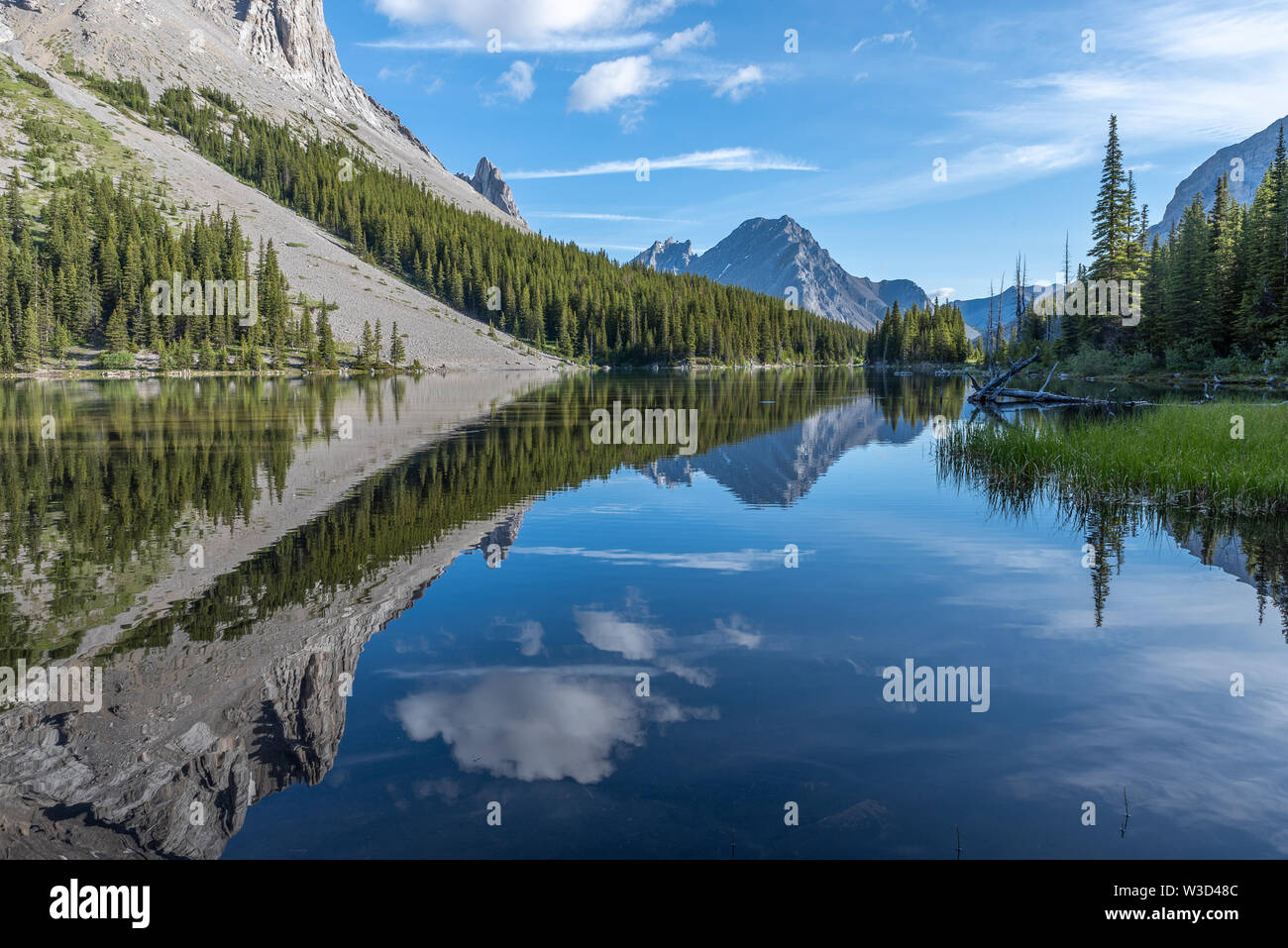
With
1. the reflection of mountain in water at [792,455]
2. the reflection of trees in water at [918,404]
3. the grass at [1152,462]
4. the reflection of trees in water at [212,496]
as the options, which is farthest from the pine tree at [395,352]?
the grass at [1152,462]

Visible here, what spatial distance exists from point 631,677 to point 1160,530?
13.5 metres

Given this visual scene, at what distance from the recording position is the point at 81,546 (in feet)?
46.6

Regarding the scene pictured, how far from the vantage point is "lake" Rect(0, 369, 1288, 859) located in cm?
610

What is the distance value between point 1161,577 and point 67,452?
3073cm

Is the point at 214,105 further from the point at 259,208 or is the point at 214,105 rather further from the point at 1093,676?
the point at 1093,676

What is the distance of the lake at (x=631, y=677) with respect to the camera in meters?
6.10

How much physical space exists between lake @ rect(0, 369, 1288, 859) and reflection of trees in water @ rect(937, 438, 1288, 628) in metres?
0.10

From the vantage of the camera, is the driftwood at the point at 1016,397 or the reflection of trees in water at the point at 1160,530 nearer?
the reflection of trees in water at the point at 1160,530

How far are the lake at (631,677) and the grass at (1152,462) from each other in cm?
123

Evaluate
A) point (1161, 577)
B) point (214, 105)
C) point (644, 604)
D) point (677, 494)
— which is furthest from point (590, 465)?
point (214, 105)

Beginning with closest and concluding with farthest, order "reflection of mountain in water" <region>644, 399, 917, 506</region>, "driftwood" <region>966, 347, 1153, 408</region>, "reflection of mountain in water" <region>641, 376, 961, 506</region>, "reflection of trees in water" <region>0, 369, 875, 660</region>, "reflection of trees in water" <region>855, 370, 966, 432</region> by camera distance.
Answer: "reflection of trees in water" <region>0, 369, 875, 660</region>
"reflection of mountain in water" <region>644, 399, 917, 506</region>
"reflection of mountain in water" <region>641, 376, 961, 506</region>
"driftwood" <region>966, 347, 1153, 408</region>
"reflection of trees in water" <region>855, 370, 966, 432</region>

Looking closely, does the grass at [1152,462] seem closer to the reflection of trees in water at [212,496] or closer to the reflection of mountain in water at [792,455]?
the reflection of mountain in water at [792,455]

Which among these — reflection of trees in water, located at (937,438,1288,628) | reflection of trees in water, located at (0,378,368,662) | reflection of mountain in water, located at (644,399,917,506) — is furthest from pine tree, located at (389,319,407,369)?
reflection of trees in water, located at (937,438,1288,628)

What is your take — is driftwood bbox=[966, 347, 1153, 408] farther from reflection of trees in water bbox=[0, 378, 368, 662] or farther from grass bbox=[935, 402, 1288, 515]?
reflection of trees in water bbox=[0, 378, 368, 662]
